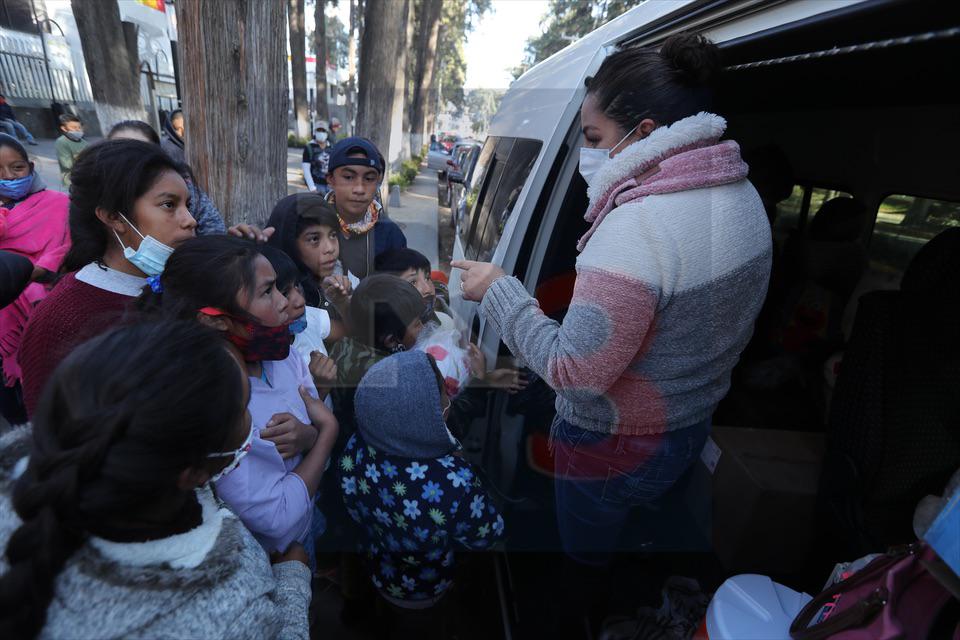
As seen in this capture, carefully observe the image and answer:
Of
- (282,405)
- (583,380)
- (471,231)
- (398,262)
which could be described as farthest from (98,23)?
(583,380)

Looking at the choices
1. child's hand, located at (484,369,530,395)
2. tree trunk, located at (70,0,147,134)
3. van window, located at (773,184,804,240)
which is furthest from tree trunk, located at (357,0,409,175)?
child's hand, located at (484,369,530,395)

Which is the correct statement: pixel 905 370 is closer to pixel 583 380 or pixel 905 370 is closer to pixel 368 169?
pixel 583 380

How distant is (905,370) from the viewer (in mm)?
1771

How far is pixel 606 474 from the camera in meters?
1.59

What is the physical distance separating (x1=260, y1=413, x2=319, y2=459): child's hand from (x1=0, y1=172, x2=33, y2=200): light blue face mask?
2.77 meters

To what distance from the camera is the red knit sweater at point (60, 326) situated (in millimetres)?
1492

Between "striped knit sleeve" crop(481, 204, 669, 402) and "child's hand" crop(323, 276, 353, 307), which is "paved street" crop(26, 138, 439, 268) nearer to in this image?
"child's hand" crop(323, 276, 353, 307)

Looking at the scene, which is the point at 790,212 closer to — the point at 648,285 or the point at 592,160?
the point at 592,160

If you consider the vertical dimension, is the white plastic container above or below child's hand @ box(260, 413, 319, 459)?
below

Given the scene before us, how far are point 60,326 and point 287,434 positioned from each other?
748 mm

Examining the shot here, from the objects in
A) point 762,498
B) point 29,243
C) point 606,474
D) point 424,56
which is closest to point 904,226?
point 762,498

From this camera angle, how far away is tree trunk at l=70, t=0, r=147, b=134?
8.15 meters

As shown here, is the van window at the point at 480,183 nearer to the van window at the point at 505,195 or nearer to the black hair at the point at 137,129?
the van window at the point at 505,195

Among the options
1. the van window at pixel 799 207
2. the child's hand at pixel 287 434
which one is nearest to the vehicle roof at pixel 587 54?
the child's hand at pixel 287 434
